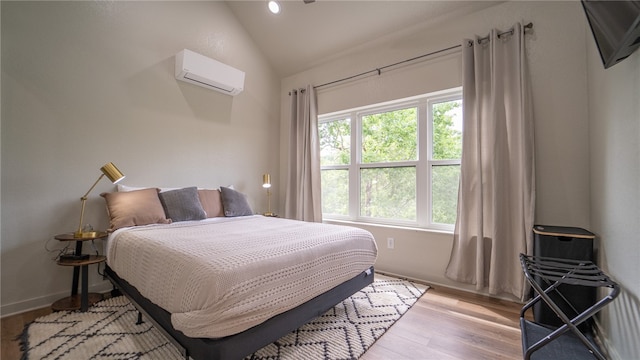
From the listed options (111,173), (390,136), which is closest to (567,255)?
(390,136)

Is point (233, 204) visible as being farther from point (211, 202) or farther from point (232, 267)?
point (232, 267)

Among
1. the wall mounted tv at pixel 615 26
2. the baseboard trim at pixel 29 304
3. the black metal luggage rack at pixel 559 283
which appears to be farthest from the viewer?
the baseboard trim at pixel 29 304

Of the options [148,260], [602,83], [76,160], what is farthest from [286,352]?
[602,83]

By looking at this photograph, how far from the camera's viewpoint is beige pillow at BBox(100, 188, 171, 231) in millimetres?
2238

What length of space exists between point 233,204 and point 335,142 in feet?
5.37

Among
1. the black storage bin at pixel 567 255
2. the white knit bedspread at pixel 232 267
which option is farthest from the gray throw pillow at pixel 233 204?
the black storage bin at pixel 567 255

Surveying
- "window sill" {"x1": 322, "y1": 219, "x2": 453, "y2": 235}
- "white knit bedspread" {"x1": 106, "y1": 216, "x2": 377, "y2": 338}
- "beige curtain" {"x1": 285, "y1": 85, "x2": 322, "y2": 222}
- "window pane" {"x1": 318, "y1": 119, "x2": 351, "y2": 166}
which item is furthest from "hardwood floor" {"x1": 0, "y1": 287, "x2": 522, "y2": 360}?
"window pane" {"x1": 318, "y1": 119, "x2": 351, "y2": 166}

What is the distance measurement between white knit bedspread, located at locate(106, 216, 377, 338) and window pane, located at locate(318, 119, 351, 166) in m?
1.70

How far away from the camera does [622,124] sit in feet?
4.77

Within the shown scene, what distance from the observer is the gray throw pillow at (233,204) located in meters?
2.97

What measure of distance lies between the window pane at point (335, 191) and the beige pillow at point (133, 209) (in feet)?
6.70

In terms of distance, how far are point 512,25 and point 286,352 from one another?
3164mm

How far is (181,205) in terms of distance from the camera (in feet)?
8.50

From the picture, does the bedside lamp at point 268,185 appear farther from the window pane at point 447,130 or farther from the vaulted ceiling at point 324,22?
the window pane at point 447,130
